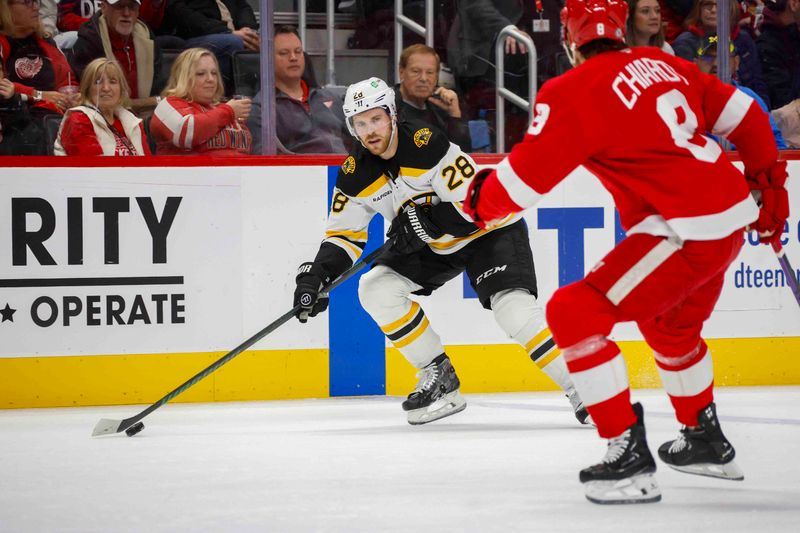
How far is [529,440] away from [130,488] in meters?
1.27

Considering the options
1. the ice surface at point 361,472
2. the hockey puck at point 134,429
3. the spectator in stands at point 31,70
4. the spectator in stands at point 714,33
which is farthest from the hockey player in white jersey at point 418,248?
the spectator in stands at point 714,33

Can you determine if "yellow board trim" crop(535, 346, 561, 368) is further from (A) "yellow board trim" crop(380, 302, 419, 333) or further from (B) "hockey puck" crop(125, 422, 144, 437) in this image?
(B) "hockey puck" crop(125, 422, 144, 437)

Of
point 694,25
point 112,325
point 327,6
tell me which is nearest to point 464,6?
point 327,6

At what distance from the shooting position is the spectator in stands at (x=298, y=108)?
462 cm

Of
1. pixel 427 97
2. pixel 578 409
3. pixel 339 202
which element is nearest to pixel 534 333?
pixel 578 409

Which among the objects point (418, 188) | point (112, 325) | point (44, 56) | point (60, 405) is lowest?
point (60, 405)

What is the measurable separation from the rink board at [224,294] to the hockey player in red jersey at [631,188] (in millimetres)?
2012

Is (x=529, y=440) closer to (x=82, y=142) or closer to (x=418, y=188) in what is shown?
(x=418, y=188)

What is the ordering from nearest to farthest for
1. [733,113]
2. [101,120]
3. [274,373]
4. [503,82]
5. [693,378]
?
[733,113], [693,378], [101,120], [274,373], [503,82]

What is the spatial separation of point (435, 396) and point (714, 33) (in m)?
2.13

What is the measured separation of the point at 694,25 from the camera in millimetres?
4875

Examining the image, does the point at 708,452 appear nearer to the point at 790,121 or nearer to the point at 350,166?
the point at 350,166

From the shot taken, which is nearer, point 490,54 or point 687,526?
point 687,526

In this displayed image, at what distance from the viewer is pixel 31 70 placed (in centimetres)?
437
